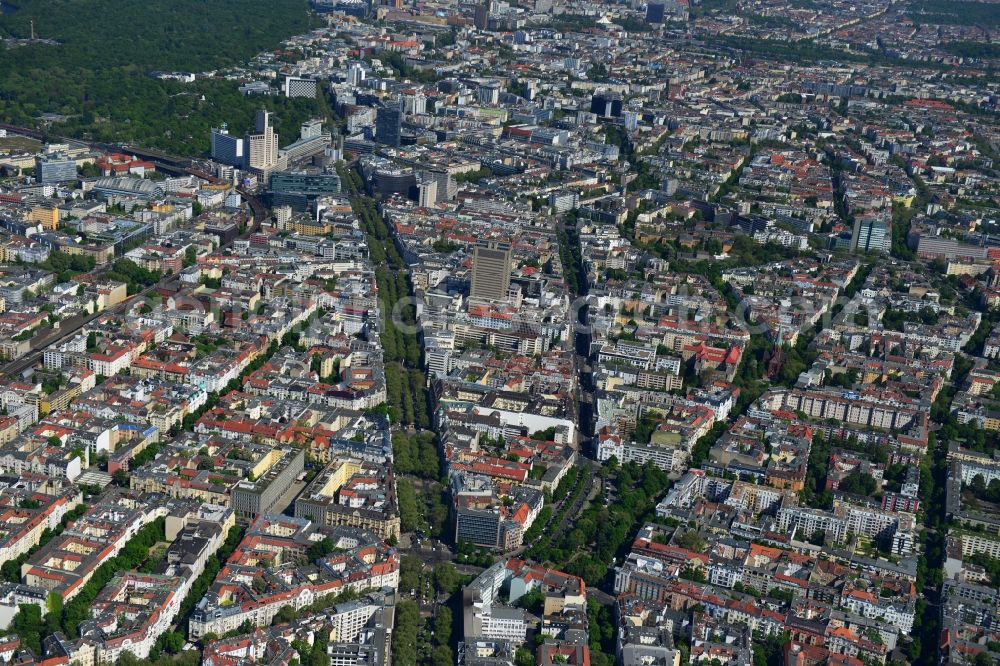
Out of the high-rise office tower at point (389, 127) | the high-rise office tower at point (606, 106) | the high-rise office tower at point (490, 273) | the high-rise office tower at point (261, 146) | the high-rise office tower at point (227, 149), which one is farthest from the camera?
the high-rise office tower at point (606, 106)

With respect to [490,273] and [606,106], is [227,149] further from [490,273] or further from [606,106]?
[606,106]

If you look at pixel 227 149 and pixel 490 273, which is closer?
pixel 490 273

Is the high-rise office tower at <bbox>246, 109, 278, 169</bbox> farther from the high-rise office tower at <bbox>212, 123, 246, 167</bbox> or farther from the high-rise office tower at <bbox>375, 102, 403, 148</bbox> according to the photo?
the high-rise office tower at <bbox>375, 102, 403, 148</bbox>

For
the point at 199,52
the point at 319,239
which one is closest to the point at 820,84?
the point at 199,52

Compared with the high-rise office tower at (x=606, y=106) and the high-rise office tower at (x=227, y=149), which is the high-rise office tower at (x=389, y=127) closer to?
the high-rise office tower at (x=227, y=149)

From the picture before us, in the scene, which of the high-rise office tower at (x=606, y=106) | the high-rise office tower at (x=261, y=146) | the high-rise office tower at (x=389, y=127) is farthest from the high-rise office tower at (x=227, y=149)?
the high-rise office tower at (x=606, y=106)

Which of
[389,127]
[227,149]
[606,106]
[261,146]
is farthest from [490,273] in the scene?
[606,106]
